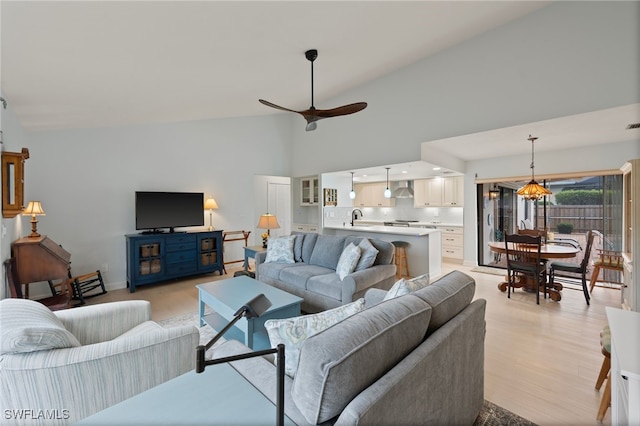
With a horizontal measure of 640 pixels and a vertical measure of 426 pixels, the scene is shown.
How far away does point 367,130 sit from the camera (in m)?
5.37

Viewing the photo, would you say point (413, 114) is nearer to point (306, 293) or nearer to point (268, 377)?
point (306, 293)

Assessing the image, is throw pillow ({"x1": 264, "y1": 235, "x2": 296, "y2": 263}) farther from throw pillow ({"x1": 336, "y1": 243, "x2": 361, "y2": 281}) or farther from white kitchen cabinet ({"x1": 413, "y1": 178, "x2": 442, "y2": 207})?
white kitchen cabinet ({"x1": 413, "y1": 178, "x2": 442, "y2": 207})

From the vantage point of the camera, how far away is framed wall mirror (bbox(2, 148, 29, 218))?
7.93 ft

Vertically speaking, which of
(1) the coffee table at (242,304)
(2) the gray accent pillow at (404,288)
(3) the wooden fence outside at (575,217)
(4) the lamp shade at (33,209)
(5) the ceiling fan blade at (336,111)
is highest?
(5) the ceiling fan blade at (336,111)

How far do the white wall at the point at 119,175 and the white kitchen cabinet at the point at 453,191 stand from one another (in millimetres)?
4675

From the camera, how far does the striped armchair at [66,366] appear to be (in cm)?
122

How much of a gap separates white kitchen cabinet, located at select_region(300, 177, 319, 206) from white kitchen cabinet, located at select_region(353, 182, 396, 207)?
7.92 ft

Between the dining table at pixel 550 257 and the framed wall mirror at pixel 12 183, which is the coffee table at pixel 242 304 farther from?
the dining table at pixel 550 257

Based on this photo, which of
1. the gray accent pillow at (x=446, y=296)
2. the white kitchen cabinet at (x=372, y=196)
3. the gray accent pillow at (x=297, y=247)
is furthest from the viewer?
the white kitchen cabinet at (x=372, y=196)

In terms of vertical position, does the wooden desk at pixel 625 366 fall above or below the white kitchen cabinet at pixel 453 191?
below

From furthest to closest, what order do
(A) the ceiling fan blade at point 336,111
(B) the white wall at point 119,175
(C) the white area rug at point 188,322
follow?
(B) the white wall at point 119,175, (A) the ceiling fan blade at point 336,111, (C) the white area rug at point 188,322

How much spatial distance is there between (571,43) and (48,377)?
5.09 m

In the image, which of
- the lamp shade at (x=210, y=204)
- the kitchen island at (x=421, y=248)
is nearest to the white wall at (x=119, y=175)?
the lamp shade at (x=210, y=204)

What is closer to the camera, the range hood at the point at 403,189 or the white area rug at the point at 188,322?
the white area rug at the point at 188,322
